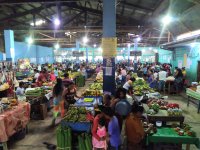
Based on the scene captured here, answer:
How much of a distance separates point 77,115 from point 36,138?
7.03ft

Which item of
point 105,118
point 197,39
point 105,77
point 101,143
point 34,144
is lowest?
point 34,144

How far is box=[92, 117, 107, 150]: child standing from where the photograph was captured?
496cm

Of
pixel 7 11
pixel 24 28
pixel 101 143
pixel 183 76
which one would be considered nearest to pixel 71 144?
pixel 101 143

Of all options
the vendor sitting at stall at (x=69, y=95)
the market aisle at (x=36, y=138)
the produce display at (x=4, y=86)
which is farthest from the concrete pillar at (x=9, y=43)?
the vendor sitting at stall at (x=69, y=95)

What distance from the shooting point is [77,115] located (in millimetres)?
5980

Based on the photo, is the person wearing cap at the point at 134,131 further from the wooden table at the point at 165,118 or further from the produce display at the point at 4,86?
the produce display at the point at 4,86

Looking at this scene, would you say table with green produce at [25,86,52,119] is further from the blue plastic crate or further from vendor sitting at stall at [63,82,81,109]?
the blue plastic crate

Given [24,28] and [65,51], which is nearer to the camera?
[24,28]

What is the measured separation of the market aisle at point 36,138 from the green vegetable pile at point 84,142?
1441 mm

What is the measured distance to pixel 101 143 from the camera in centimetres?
505

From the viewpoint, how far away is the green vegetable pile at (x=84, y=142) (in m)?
5.46

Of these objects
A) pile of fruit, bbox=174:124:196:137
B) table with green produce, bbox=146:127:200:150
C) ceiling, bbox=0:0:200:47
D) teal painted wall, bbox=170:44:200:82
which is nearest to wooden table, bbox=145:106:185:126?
pile of fruit, bbox=174:124:196:137

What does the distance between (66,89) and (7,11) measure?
1120 centimetres

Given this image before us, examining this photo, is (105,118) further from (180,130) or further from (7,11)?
(7,11)
